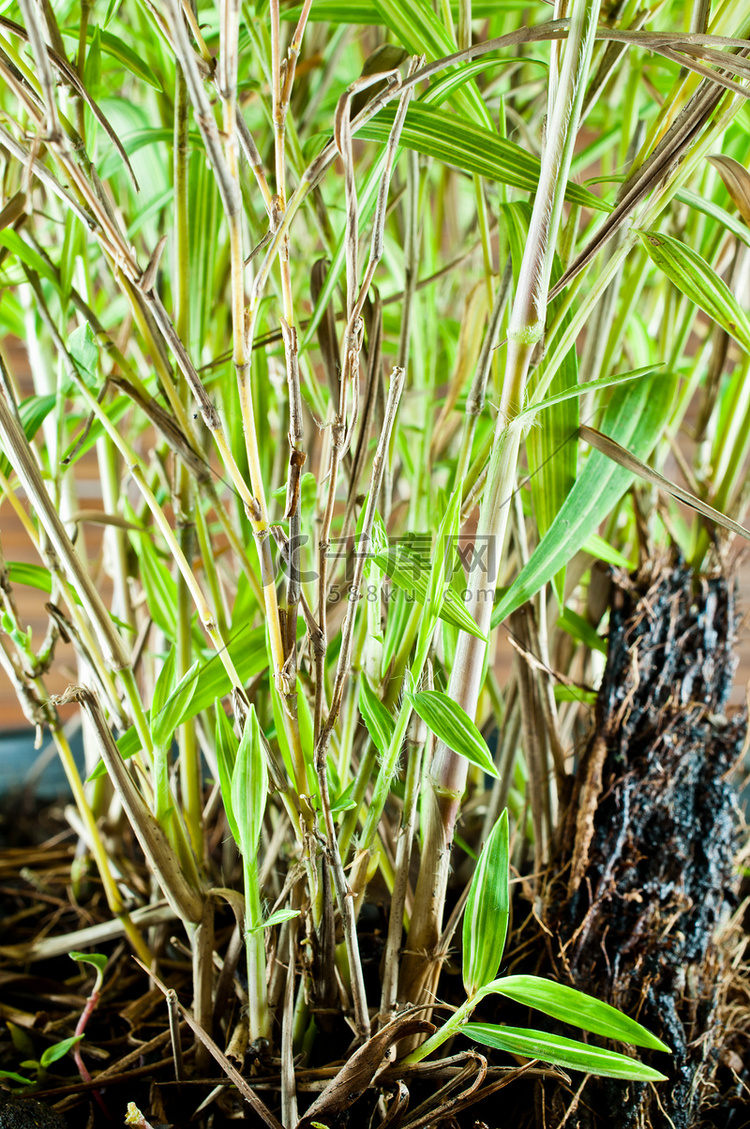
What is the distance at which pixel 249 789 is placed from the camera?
319mm

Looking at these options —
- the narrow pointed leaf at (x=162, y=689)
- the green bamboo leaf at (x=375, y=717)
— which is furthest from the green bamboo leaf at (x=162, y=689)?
the green bamboo leaf at (x=375, y=717)

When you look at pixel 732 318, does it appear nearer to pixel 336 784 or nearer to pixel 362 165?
pixel 336 784

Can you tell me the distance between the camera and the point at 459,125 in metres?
0.32

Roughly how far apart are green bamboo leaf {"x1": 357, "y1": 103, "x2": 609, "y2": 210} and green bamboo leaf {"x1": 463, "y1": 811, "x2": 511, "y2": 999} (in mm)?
282

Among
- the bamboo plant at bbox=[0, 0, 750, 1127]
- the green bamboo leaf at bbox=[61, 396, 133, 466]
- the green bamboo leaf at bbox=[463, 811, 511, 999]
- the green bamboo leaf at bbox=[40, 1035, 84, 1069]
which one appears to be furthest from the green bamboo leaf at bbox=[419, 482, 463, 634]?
the green bamboo leaf at bbox=[40, 1035, 84, 1069]

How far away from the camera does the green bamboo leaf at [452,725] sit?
293mm

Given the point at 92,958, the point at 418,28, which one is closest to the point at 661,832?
the point at 92,958

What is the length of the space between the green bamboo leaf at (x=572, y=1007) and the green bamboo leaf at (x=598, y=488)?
17 cm

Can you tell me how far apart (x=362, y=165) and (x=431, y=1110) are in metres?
0.72

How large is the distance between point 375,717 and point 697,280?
0.79 ft

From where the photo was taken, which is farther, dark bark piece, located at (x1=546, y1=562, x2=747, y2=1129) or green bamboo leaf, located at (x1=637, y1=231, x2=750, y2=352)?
dark bark piece, located at (x1=546, y1=562, x2=747, y2=1129)

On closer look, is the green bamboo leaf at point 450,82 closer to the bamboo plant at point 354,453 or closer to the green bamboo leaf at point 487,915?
the bamboo plant at point 354,453

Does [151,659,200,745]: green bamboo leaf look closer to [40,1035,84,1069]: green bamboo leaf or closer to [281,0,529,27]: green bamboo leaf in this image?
[40,1035,84,1069]: green bamboo leaf

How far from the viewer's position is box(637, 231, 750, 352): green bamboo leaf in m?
0.32
